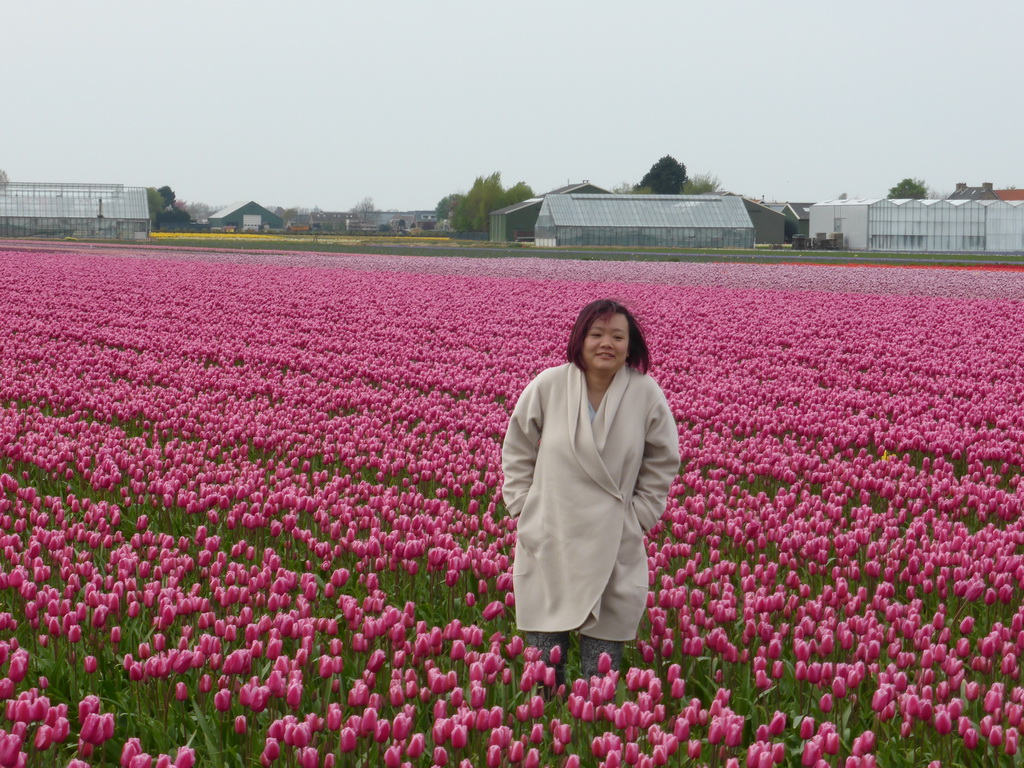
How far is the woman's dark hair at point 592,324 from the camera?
15.9 feet

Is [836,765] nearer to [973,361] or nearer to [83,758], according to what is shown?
[83,758]

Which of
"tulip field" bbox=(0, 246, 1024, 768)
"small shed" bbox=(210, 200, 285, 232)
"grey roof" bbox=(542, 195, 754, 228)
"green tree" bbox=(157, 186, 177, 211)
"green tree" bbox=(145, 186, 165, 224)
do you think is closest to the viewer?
"tulip field" bbox=(0, 246, 1024, 768)

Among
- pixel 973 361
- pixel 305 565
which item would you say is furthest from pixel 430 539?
pixel 973 361

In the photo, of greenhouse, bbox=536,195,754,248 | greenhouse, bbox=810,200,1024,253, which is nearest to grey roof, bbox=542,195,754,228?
greenhouse, bbox=536,195,754,248

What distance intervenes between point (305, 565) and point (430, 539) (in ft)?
2.37

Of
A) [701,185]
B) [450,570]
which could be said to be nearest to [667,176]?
[701,185]

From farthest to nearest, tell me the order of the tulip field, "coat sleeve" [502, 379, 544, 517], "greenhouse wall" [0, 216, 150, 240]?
"greenhouse wall" [0, 216, 150, 240] < "coat sleeve" [502, 379, 544, 517] < the tulip field

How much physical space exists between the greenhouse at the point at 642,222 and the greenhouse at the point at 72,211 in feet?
118

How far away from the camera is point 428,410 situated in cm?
1079

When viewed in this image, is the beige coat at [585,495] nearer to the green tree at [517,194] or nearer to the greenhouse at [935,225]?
the greenhouse at [935,225]

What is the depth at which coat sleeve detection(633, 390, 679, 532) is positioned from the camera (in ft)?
15.6

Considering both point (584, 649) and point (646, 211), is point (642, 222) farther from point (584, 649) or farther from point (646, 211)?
point (584, 649)

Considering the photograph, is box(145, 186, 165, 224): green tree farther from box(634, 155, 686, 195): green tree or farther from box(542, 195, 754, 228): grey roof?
box(542, 195, 754, 228): grey roof

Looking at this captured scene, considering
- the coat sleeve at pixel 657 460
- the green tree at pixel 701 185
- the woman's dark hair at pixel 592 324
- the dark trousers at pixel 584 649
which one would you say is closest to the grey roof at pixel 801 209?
the green tree at pixel 701 185
